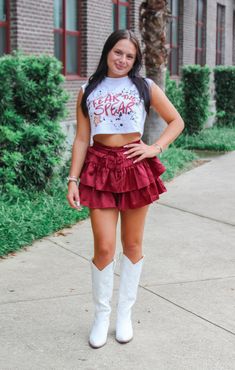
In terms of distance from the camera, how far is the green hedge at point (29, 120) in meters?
7.23

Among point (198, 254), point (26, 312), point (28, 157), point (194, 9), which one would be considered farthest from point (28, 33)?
point (194, 9)

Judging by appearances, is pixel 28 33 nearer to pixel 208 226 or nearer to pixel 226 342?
pixel 208 226

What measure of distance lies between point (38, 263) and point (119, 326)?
1706 millimetres

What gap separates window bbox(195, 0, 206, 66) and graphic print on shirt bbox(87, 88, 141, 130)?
1981cm

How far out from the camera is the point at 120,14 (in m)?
16.5

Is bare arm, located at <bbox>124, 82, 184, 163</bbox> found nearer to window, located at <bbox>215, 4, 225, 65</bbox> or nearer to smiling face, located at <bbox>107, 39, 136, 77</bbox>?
smiling face, located at <bbox>107, 39, 136, 77</bbox>

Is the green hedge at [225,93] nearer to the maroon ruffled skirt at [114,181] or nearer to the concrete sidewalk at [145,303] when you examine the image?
the concrete sidewalk at [145,303]

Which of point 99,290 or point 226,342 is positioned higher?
point 99,290

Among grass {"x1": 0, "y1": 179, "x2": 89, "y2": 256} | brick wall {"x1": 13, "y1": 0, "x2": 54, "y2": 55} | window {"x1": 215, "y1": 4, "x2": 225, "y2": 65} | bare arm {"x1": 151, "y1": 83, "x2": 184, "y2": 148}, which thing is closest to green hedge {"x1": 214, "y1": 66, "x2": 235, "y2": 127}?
brick wall {"x1": 13, "y1": 0, "x2": 54, "y2": 55}

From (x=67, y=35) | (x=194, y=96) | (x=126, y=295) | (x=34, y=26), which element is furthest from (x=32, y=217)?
(x=194, y=96)

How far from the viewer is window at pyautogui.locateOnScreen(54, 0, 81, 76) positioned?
13.6 m

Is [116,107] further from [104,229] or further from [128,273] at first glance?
[128,273]

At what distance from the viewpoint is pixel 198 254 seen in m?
5.90

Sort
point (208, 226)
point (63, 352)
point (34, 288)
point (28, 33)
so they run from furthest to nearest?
point (28, 33) → point (208, 226) → point (34, 288) → point (63, 352)
